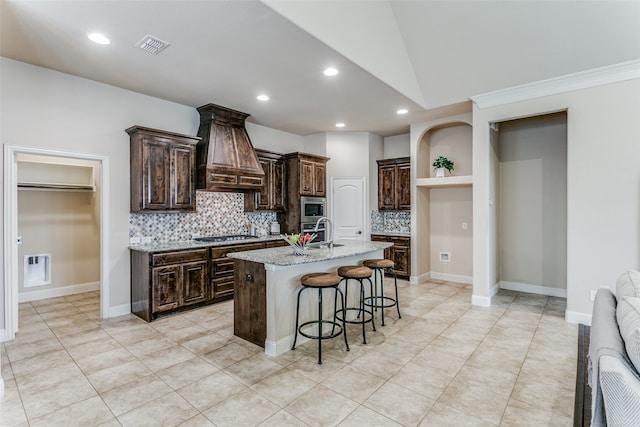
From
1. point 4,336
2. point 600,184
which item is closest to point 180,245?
point 4,336

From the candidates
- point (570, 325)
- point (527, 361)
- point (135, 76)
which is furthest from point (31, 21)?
point (570, 325)

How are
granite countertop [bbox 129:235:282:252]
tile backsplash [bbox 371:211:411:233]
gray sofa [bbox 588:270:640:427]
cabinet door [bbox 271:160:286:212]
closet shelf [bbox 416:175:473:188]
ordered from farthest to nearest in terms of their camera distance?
tile backsplash [bbox 371:211:411:233], cabinet door [bbox 271:160:286:212], closet shelf [bbox 416:175:473:188], granite countertop [bbox 129:235:282:252], gray sofa [bbox 588:270:640:427]

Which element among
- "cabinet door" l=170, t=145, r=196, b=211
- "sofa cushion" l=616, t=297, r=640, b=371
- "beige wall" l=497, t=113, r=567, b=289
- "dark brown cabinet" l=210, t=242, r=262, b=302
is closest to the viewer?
"sofa cushion" l=616, t=297, r=640, b=371

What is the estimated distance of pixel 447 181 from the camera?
5.79 m

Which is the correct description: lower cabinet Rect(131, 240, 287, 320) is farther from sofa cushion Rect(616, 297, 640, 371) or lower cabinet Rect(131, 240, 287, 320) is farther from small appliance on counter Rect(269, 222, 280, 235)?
sofa cushion Rect(616, 297, 640, 371)

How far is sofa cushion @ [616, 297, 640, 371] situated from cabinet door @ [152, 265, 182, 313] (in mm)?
4374

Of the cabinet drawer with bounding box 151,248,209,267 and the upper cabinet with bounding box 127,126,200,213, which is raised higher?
the upper cabinet with bounding box 127,126,200,213

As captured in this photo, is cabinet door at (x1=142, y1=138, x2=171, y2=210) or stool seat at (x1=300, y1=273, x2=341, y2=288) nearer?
stool seat at (x1=300, y1=273, x2=341, y2=288)

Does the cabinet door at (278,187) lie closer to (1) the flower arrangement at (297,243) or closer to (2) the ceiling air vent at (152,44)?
(1) the flower arrangement at (297,243)

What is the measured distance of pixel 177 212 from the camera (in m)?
4.73

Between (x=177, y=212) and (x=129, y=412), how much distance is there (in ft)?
9.55

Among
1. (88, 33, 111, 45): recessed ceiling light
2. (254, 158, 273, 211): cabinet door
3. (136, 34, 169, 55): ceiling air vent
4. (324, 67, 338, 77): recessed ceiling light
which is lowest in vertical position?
(254, 158, 273, 211): cabinet door

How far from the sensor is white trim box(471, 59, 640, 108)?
3695 mm

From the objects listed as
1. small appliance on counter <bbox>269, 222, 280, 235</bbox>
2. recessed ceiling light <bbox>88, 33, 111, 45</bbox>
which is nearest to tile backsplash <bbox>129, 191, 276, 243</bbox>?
small appliance on counter <bbox>269, 222, 280, 235</bbox>
